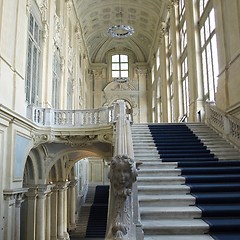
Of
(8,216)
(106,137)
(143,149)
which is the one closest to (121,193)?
(143,149)

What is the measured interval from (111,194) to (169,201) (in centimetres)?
200

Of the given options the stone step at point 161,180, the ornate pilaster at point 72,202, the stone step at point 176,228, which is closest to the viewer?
the stone step at point 176,228

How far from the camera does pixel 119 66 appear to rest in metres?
32.4

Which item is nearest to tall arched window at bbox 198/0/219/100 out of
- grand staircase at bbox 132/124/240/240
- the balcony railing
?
grand staircase at bbox 132/124/240/240

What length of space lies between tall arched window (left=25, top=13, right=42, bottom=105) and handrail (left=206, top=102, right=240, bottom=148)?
6.59 m

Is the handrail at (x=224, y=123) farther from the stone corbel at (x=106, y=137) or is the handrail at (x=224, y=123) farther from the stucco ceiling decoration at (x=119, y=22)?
the stucco ceiling decoration at (x=119, y=22)

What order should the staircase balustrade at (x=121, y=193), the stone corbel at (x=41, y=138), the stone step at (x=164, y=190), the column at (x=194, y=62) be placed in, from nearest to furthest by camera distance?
the staircase balustrade at (x=121, y=193), the stone step at (x=164, y=190), the stone corbel at (x=41, y=138), the column at (x=194, y=62)

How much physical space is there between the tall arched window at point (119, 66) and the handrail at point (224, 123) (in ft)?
69.8

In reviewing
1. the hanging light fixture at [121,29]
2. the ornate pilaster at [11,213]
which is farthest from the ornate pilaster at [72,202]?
the ornate pilaster at [11,213]

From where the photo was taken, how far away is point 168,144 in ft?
31.4

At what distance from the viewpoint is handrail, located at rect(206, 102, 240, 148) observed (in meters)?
8.91

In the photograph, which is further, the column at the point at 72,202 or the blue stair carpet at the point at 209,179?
the column at the point at 72,202

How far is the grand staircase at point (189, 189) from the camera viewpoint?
4.69m

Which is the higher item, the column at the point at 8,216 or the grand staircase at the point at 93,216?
the column at the point at 8,216
